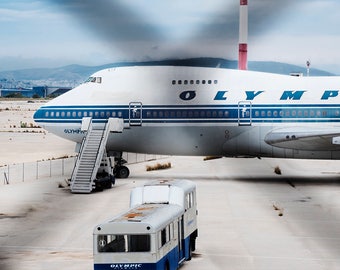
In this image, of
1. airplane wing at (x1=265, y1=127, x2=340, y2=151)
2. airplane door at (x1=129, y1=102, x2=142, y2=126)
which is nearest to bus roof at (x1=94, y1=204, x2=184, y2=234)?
airplane wing at (x1=265, y1=127, x2=340, y2=151)

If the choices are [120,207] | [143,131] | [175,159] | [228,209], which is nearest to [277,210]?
[228,209]

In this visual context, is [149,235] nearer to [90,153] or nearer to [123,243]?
[123,243]

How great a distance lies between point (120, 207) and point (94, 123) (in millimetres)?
12742

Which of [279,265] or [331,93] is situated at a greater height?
[331,93]

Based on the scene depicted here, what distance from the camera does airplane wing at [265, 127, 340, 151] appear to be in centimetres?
4597

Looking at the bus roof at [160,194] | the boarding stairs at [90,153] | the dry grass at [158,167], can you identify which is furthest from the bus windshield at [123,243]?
the dry grass at [158,167]

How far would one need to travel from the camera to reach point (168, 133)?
48.3 meters

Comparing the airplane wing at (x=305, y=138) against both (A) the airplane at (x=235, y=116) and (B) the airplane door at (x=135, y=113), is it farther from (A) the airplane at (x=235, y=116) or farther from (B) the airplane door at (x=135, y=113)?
(B) the airplane door at (x=135, y=113)

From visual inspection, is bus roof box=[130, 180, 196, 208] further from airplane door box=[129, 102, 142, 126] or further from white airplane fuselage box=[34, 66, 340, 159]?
airplane door box=[129, 102, 142, 126]

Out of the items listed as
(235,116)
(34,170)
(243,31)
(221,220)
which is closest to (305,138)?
(235,116)

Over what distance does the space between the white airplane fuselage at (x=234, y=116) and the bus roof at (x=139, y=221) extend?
22.3 m

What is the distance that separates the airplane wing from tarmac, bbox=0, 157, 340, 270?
221 centimetres

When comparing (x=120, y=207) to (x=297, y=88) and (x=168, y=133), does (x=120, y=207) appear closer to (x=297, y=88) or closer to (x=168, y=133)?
(x=168, y=133)

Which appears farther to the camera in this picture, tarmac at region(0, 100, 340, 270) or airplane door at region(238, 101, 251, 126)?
airplane door at region(238, 101, 251, 126)
